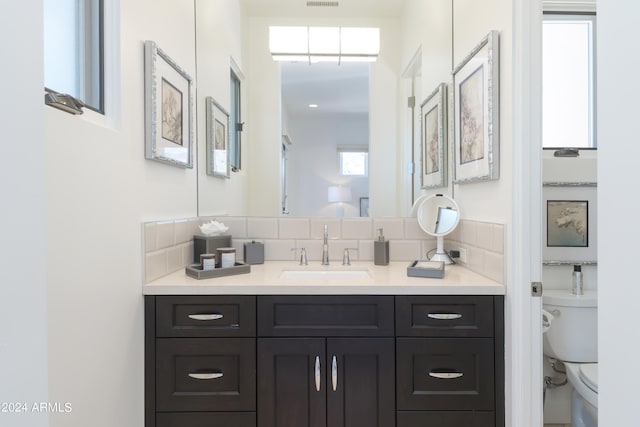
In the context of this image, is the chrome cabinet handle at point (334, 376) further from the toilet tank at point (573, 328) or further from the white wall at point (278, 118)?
the toilet tank at point (573, 328)

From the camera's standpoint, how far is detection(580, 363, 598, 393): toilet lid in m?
1.60

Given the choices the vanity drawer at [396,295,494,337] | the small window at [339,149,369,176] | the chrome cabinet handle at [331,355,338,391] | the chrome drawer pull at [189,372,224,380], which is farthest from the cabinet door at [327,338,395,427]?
the small window at [339,149,369,176]

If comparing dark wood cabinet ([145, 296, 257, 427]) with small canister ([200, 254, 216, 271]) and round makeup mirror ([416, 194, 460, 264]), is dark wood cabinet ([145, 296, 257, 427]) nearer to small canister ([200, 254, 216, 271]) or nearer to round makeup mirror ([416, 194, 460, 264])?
small canister ([200, 254, 216, 271])

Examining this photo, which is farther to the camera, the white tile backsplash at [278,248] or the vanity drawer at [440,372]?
the white tile backsplash at [278,248]

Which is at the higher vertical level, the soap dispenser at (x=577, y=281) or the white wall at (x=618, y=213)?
the white wall at (x=618, y=213)

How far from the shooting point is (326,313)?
1.54 meters

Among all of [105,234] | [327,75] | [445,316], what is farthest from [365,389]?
[327,75]

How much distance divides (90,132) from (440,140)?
65.7 inches

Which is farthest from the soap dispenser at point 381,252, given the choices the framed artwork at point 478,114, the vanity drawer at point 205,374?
the vanity drawer at point 205,374

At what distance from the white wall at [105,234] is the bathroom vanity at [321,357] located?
5.8 inches

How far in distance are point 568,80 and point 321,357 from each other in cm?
205

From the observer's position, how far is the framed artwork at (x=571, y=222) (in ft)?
6.67

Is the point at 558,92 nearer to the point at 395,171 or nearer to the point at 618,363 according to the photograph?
the point at 395,171

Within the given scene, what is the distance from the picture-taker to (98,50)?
1.27 metres
